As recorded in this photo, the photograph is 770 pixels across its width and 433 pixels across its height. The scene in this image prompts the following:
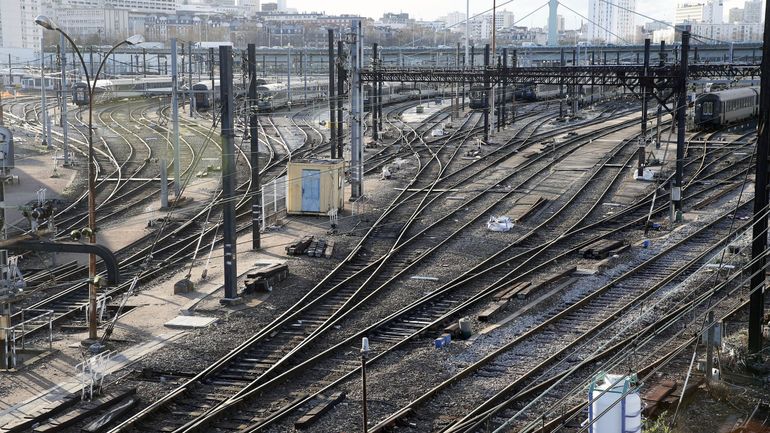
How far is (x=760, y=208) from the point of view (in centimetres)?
1448

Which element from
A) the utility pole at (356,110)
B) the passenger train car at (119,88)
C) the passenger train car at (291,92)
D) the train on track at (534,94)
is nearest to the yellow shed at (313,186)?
the utility pole at (356,110)

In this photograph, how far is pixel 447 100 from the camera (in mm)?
71312

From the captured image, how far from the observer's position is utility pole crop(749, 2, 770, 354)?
540 inches

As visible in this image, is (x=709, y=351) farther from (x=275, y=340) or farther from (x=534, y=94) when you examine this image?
(x=534, y=94)

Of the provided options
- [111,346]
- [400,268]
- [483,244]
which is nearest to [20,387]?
[111,346]

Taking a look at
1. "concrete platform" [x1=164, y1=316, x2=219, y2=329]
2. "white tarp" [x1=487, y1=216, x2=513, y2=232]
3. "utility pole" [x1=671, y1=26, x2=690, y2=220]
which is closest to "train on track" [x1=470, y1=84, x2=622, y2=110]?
"utility pole" [x1=671, y1=26, x2=690, y2=220]

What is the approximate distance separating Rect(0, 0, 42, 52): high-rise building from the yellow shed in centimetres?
9879

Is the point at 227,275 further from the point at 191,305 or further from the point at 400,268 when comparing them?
the point at 400,268

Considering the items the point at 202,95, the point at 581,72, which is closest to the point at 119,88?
the point at 202,95

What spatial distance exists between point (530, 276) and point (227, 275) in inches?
234

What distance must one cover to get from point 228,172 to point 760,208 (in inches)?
362

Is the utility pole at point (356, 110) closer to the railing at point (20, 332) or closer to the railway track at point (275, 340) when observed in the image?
the railway track at point (275, 340)

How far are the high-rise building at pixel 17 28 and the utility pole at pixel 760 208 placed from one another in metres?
113

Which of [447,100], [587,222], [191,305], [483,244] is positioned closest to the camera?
[191,305]
